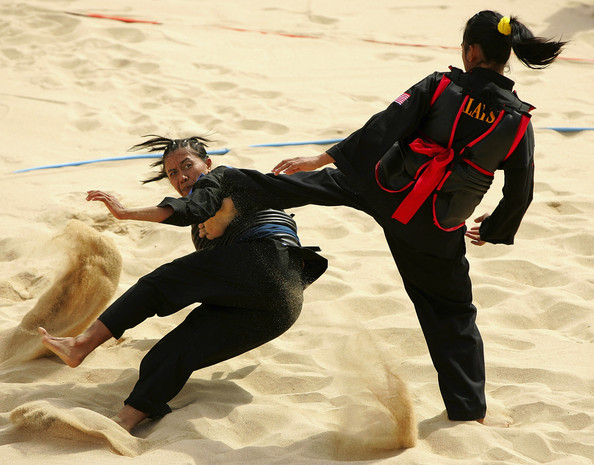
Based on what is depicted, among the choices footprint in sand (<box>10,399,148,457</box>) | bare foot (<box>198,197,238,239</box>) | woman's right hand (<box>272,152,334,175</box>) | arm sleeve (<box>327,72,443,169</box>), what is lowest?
footprint in sand (<box>10,399,148,457</box>)

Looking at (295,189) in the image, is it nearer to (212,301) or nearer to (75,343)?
(212,301)

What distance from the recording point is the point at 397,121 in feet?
7.97

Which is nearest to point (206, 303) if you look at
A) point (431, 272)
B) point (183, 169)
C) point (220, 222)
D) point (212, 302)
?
point (212, 302)

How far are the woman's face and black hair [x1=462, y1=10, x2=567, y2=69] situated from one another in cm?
124

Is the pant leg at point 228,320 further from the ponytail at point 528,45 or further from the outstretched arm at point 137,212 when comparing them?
the ponytail at point 528,45

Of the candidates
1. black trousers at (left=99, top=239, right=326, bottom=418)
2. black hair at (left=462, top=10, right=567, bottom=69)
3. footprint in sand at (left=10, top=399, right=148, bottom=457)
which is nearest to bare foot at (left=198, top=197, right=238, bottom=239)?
black trousers at (left=99, top=239, right=326, bottom=418)

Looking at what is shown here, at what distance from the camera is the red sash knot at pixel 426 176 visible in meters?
2.41

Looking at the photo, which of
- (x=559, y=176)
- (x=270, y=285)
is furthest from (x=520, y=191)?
(x=559, y=176)

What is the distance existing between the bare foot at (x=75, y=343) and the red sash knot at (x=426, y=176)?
3.81 ft

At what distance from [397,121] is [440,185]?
25 cm

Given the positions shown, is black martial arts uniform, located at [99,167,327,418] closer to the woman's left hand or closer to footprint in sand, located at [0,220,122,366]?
footprint in sand, located at [0,220,122,366]

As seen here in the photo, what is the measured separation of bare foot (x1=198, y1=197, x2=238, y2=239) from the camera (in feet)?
9.21

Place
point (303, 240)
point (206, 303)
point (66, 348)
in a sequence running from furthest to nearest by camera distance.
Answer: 1. point (303, 240)
2. point (206, 303)
3. point (66, 348)

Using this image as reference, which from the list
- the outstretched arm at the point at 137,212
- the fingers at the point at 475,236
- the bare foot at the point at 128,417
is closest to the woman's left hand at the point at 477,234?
the fingers at the point at 475,236
